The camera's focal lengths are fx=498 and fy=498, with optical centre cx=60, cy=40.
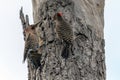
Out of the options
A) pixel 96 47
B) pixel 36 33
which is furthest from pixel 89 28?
pixel 36 33

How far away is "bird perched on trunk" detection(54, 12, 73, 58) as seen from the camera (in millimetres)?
5129

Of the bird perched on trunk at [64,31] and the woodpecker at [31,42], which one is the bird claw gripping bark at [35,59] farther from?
the bird perched on trunk at [64,31]

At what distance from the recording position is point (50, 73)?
16.7 ft

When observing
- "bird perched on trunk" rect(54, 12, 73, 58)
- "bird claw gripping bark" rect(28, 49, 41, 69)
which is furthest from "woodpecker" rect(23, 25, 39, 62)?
"bird perched on trunk" rect(54, 12, 73, 58)

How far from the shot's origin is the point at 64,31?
5273 mm

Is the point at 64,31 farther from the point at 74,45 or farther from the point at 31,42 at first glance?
the point at 31,42

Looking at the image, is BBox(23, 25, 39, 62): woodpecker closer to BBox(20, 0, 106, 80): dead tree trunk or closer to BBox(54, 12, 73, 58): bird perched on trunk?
BBox(20, 0, 106, 80): dead tree trunk

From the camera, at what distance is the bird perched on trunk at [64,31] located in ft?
16.8

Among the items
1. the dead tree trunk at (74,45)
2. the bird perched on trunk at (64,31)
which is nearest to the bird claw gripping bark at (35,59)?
the dead tree trunk at (74,45)

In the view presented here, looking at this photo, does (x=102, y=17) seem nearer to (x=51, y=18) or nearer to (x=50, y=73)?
(x=51, y=18)

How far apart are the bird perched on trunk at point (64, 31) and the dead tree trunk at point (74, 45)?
6 centimetres

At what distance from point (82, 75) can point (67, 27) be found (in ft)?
1.85

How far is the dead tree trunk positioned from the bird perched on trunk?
6cm

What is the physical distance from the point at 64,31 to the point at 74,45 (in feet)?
0.60
